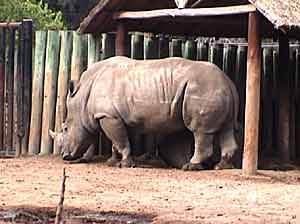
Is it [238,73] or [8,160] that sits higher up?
[238,73]

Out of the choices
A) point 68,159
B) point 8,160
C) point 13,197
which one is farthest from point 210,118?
point 13,197

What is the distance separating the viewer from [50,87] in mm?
14594

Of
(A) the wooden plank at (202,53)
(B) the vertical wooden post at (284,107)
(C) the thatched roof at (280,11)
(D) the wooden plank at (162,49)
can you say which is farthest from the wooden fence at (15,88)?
(C) the thatched roof at (280,11)

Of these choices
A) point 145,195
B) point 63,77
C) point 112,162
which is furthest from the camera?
point 63,77

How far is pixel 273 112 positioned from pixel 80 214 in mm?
7463

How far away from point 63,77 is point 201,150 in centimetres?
299

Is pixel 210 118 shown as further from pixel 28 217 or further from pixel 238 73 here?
pixel 28 217

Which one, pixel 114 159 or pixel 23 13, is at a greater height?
pixel 23 13

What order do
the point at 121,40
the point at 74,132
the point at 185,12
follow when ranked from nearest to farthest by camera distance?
the point at 185,12 < the point at 74,132 < the point at 121,40

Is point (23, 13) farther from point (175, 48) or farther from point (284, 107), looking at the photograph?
point (284, 107)

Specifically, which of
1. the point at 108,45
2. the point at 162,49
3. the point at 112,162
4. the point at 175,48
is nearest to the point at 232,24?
the point at 175,48

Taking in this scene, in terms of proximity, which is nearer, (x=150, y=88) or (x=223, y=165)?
(x=223, y=165)

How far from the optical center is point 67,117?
45.5ft

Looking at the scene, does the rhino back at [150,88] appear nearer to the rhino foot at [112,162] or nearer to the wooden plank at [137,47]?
the rhino foot at [112,162]
